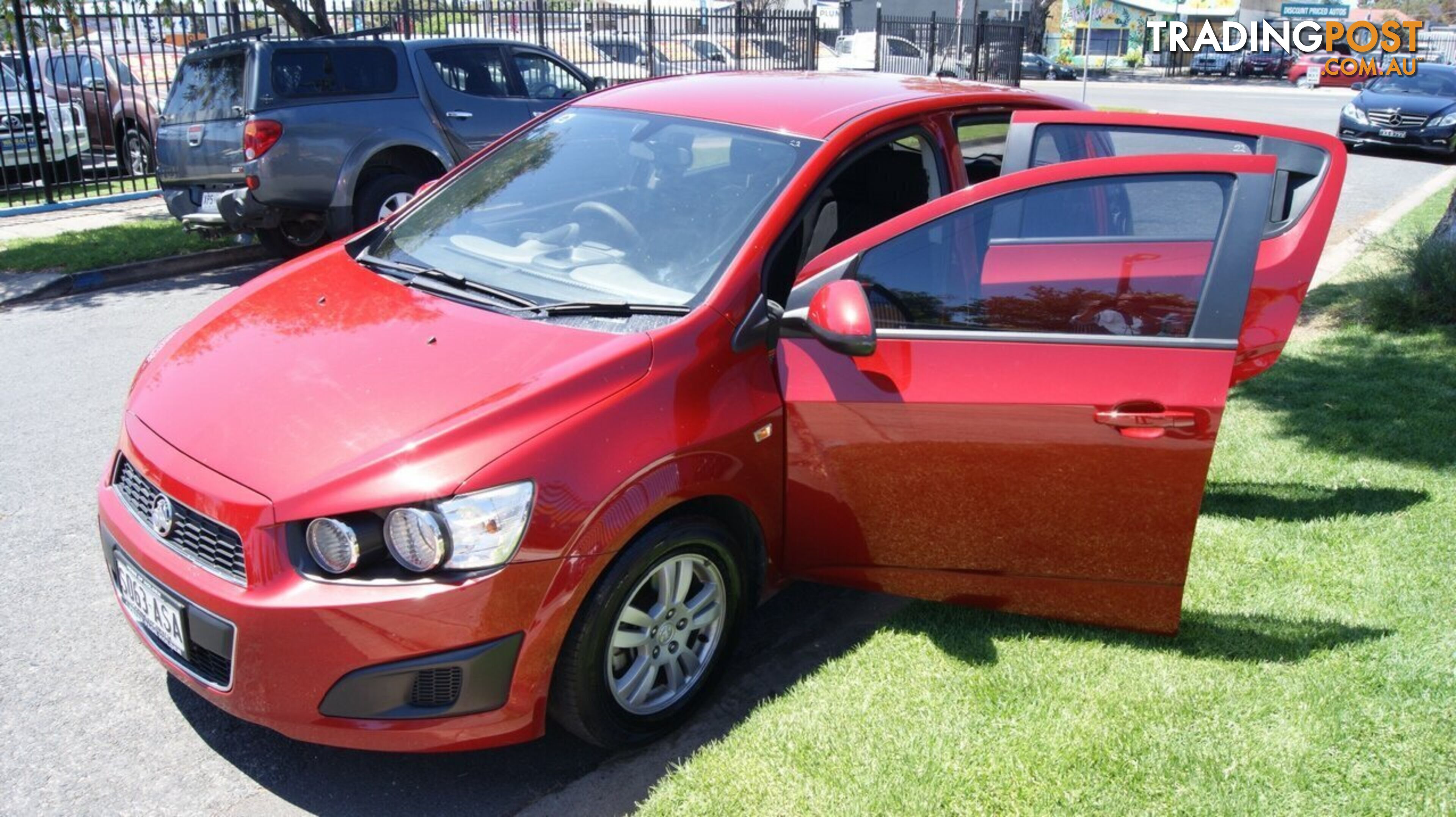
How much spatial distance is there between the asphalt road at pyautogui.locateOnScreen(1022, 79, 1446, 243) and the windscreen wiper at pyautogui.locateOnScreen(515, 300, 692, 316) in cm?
607

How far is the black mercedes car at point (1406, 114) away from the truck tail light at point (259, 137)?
17335mm

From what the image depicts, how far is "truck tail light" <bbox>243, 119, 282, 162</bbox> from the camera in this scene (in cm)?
881

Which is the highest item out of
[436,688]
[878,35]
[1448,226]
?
[878,35]

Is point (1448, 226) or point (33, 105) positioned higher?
point (33, 105)

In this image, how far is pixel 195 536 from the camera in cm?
290

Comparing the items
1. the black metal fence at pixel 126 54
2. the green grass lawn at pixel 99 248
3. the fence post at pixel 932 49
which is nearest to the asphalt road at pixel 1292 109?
the fence post at pixel 932 49

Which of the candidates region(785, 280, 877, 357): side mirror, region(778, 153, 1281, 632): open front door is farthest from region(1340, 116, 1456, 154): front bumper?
region(785, 280, 877, 357): side mirror

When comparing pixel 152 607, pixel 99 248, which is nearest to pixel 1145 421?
pixel 152 607

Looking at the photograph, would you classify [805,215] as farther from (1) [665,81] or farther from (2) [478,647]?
(2) [478,647]

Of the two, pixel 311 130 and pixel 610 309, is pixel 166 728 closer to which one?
pixel 610 309

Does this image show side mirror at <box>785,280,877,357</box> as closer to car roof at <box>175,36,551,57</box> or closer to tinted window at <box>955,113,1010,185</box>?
tinted window at <box>955,113,1010,185</box>

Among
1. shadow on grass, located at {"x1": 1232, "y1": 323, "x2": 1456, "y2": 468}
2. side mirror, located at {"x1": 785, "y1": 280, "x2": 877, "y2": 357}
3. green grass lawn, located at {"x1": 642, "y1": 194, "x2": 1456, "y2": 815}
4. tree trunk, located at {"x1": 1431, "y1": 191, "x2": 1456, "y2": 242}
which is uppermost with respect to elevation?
side mirror, located at {"x1": 785, "y1": 280, "x2": 877, "y2": 357}

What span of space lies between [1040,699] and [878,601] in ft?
3.14
